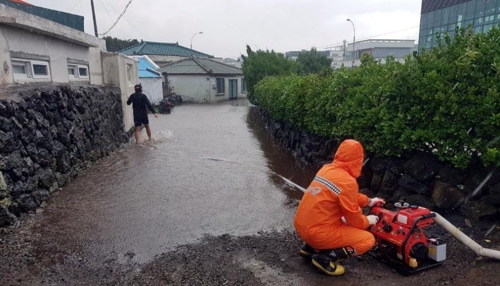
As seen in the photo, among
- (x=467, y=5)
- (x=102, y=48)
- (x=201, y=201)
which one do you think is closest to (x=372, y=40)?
(x=467, y=5)

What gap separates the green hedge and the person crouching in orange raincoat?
135 centimetres

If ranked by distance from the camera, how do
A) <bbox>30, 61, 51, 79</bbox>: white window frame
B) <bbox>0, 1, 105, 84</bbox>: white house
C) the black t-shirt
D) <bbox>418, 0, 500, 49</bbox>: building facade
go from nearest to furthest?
<bbox>0, 1, 105, 84</bbox>: white house
<bbox>30, 61, 51, 79</bbox>: white window frame
the black t-shirt
<bbox>418, 0, 500, 49</bbox>: building facade

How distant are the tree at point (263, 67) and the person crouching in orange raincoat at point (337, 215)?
2346 centimetres

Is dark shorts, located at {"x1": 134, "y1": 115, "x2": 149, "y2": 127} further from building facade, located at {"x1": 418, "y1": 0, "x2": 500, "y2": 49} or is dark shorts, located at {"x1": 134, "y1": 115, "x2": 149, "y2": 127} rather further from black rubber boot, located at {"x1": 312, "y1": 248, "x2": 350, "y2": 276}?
building facade, located at {"x1": 418, "y1": 0, "x2": 500, "y2": 49}

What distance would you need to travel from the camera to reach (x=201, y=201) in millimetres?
6336

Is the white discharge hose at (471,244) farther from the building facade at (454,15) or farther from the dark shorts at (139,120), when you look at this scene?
the building facade at (454,15)

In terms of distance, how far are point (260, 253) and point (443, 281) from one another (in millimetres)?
1926

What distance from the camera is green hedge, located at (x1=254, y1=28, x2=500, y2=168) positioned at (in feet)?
12.8

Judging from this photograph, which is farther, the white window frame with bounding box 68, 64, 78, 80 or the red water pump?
the white window frame with bounding box 68, 64, 78, 80

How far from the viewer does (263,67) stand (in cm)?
2709

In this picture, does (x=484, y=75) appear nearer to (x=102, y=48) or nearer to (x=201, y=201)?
(x=201, y=201)

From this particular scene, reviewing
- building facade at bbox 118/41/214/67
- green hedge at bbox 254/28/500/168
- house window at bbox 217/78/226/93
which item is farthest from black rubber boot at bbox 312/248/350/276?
building facade at bbox 118/41/214/67

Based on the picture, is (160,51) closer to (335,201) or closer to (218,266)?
(218,266)

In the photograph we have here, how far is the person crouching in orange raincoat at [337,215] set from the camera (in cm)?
354
